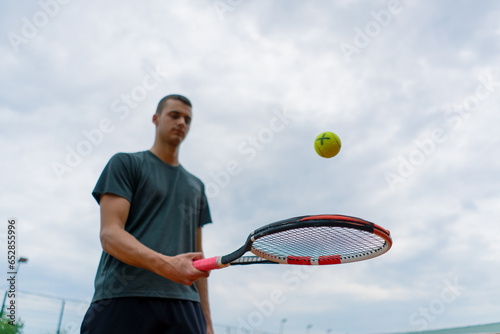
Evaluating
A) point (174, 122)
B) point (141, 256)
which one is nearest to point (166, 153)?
point (174, 122)

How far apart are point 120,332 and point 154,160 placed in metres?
1.19

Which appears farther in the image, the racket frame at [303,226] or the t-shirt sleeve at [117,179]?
the t-shirt sleeve at [117,179]

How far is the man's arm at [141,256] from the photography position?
2369 mm

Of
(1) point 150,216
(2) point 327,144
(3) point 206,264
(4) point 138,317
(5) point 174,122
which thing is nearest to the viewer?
(3) point 206,264

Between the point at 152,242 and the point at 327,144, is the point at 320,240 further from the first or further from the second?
the point at 327,144

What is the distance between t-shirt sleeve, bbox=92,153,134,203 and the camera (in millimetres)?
2662

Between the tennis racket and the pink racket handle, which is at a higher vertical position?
the tennis racket

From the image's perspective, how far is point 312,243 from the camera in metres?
2.73

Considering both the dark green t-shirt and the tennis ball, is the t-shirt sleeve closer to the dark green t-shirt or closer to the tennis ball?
the dark green t-shirt

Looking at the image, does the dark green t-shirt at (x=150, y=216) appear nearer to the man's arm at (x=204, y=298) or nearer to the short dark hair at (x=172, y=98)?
the man's arm at (x=204, y=298)

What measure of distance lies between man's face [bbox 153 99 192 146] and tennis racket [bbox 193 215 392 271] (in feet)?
3.29

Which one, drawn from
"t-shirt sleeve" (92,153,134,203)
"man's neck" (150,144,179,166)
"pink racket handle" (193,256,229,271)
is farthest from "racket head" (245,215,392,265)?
"man's neck" (150,144,179,166)

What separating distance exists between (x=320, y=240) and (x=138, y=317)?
1191 mm

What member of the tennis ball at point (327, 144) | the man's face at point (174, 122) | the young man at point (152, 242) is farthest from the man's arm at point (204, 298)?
the tennis ball at point (327, 144)
